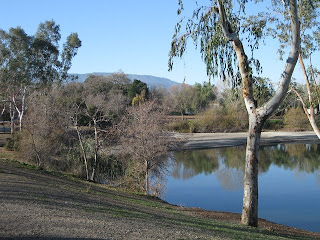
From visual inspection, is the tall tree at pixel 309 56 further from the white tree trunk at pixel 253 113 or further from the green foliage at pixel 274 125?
the green foliage at pixel 274 125

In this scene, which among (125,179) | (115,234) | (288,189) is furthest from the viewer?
(288,189)

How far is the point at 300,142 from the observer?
149ft

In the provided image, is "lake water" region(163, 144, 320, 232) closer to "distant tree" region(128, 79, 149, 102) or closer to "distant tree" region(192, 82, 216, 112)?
"distant tree" region(128, 79, 149, 102)

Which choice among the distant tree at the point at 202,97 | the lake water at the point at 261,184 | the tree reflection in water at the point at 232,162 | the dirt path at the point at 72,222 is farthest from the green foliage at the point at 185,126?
the dirt path at the point at 72,222

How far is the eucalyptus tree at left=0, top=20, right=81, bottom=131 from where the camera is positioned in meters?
32.4

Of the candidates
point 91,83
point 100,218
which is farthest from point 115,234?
point 91,83

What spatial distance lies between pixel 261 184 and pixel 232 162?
25.9 feet

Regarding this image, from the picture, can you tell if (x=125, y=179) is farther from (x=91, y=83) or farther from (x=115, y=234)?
(x=91, y=83)

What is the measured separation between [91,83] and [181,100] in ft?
52.5

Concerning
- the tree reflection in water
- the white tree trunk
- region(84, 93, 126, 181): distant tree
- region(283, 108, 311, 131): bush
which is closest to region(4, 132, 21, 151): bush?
region(84, 93, 126, 181): distant tree

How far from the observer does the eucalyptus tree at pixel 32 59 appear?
32406mm

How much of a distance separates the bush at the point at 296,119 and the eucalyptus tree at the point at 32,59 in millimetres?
30519

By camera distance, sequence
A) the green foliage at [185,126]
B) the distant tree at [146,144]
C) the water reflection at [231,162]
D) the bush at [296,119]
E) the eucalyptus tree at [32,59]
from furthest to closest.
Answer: the bush at [296,119]
the green foliage at [185,126]
the eucalyptus tree at [32,59]
the water reflection at [231,162]
the distant tree at [146,144]

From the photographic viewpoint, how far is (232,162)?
95.0ft
